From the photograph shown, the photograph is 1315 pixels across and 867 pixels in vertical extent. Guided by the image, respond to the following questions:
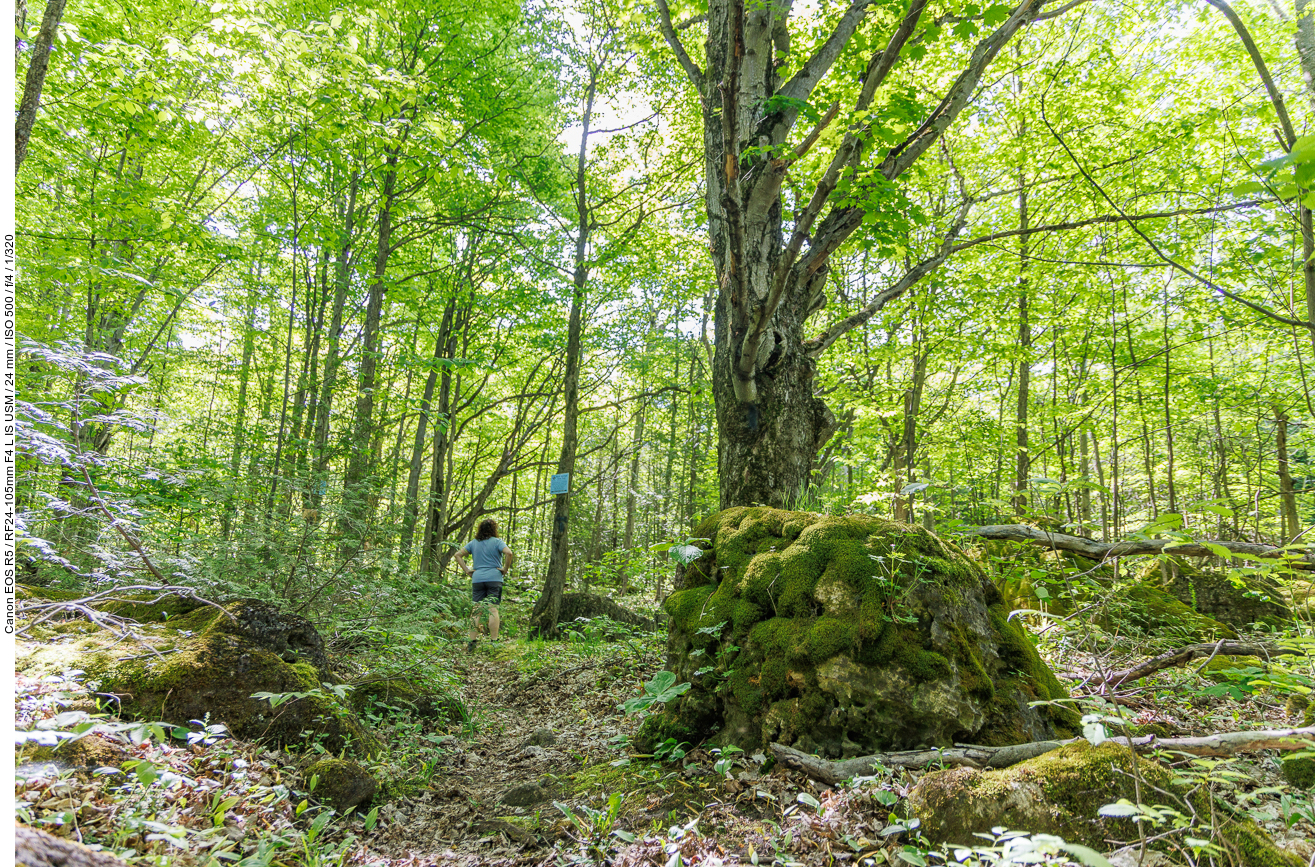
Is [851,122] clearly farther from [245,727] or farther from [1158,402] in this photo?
[1158,402]

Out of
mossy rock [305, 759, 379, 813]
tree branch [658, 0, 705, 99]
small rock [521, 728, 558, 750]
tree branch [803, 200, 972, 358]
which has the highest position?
tree branch [658, 0, 705, 99]

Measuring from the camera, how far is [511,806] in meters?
3.32

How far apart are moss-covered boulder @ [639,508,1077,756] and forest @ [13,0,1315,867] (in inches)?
0.9

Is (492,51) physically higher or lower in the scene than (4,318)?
higher

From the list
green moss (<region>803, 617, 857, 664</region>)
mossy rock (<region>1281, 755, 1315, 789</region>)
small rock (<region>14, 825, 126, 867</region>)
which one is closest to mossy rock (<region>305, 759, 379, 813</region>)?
small rock (<region>14, 825, 126, 867</region>)

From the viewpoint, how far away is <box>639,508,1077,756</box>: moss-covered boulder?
287cm

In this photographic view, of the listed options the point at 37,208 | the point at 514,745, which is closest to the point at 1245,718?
the point at 514,745

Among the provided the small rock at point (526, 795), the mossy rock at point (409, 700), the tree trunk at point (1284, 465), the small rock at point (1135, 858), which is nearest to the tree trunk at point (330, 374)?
the mossy rock at point (409, 700)

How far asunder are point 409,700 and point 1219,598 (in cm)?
908

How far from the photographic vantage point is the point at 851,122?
3939mm

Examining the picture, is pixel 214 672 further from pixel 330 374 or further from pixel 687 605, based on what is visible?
pixel 330 374

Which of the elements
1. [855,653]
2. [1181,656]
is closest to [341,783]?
[855,653]

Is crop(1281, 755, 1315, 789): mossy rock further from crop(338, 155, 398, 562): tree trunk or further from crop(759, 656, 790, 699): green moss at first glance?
crop(338, 155, 398, 562): tree trunk

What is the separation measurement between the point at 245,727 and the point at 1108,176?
12691mm
